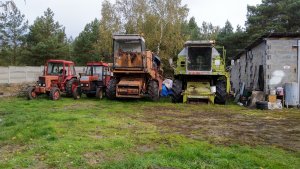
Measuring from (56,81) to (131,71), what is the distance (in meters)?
4.13

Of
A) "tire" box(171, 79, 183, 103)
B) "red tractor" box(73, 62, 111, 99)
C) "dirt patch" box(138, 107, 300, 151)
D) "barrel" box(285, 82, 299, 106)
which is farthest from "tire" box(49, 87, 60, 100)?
"barrel" box(285, 82, 299, 106)

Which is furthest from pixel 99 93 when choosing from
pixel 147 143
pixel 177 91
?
pixel 147 143

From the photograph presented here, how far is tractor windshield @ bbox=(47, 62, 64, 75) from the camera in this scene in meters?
18.9

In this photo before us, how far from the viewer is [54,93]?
17.8 meters

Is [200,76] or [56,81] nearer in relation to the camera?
[200,76]

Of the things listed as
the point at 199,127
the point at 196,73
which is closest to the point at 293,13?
the point at 196,73

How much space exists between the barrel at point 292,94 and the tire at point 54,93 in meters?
11.0

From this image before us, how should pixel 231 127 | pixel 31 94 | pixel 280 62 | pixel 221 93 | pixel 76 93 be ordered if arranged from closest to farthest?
pixel 231 127, pixel 221 93, pixel 280 62, pixel 31 94, pixel 76 93

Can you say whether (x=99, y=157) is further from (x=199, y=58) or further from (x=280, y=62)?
(x=280, y=62)

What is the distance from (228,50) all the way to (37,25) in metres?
24.4

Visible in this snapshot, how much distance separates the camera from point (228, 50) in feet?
145

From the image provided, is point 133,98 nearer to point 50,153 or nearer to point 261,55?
point 261,55

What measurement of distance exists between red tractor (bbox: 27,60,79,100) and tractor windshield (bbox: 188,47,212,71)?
6.25 m

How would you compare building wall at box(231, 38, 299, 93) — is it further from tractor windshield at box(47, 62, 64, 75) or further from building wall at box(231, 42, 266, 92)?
tractor windshield at box(47, 62, 64, 75)
